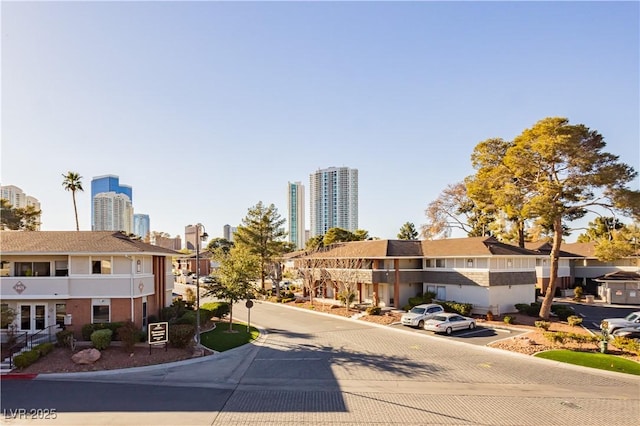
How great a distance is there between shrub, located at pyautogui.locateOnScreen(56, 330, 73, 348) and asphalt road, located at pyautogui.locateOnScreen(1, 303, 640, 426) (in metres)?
3.44

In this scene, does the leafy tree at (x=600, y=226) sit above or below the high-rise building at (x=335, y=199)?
below

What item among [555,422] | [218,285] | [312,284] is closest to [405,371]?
[555,422]

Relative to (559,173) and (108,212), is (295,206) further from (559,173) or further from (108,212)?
(559,173)

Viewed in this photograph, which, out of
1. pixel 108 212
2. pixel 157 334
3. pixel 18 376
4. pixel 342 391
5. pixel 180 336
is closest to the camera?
pixel 342 391

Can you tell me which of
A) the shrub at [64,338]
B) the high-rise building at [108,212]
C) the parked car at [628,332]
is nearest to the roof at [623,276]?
the parked car at [628,332]

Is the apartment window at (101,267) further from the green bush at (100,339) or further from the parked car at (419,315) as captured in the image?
the parked car at (419,315)

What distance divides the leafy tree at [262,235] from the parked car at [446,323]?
27.0m

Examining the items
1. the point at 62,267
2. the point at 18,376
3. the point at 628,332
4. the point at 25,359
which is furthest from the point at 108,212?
the point at 628,332

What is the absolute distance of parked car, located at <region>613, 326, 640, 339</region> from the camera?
1033 inches

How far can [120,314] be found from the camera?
23.3m

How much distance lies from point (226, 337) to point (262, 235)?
2683 cm

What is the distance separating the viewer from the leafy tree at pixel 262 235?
52.3 meters

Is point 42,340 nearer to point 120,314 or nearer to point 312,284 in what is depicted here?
point 120,314

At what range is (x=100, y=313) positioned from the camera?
2334 cm
